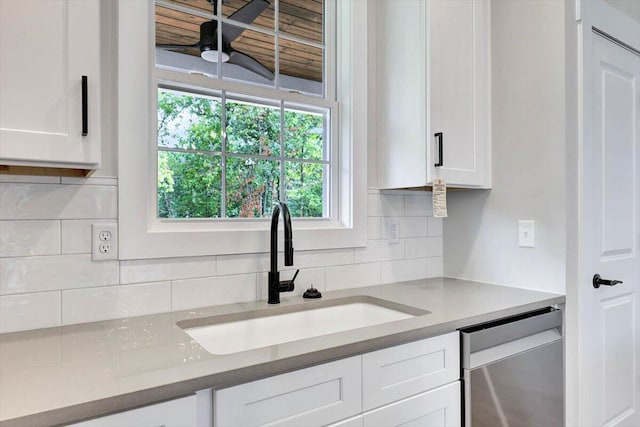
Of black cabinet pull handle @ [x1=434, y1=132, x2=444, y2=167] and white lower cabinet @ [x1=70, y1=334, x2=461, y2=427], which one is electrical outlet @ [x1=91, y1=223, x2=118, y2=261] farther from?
black cabinet pull handle @ [x1=434, y1=132, x2=444, y2=167]

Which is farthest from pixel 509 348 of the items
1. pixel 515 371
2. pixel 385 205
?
pixel 385 205

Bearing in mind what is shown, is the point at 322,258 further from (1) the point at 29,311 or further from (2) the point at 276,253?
(1) the point at 29,311

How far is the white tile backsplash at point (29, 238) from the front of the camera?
1201mm

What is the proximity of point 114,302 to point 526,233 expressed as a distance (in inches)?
67.9

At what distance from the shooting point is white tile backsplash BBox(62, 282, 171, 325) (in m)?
1.29

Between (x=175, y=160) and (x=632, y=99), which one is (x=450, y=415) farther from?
(x=632, y=99)

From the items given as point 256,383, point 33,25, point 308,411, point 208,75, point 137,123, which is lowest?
point 308,411

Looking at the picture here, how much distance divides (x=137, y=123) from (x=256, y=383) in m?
0.95

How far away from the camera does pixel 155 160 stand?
4.94 feet

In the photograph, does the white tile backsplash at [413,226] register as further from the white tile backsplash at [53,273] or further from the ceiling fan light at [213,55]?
the white tile backsplash at [53,273]

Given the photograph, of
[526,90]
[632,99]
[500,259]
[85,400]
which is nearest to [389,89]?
[526,90]

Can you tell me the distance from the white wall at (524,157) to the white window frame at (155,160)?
0.65 m

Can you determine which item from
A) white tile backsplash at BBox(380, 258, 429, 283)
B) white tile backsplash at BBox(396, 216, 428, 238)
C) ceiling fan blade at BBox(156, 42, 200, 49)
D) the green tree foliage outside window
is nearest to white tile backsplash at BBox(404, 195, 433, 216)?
white tile backsplash at BBox(396, 216, 428, 238)

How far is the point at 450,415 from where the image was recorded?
1.35m
